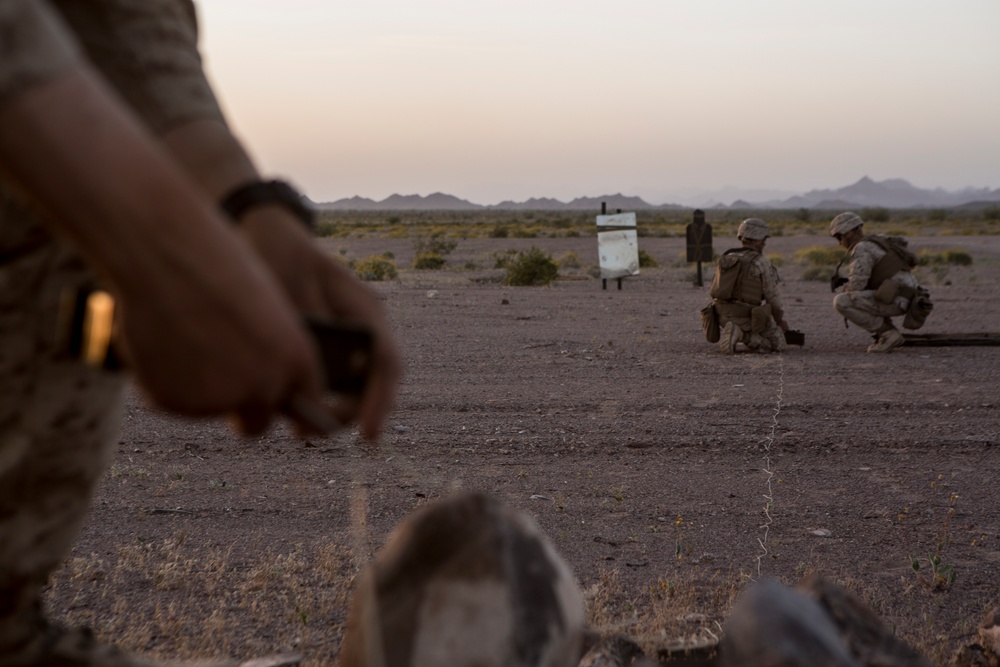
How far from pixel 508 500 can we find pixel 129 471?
99.2 inches

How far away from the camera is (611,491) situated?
618cm

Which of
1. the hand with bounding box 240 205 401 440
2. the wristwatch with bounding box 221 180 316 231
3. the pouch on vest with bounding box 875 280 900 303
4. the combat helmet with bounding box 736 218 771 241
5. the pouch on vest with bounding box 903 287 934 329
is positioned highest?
the wristwatch with bounding box 221 180 316 231

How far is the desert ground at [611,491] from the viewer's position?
428 centimetres

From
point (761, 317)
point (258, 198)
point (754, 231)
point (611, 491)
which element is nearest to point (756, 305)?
point (761, 317)

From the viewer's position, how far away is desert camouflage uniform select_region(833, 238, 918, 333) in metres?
11.8

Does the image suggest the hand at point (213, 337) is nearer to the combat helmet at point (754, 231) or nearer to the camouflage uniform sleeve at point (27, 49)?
the camouflage uniform sleeve at point (27, 49)

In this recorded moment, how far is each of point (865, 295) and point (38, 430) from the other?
11729 millimetres

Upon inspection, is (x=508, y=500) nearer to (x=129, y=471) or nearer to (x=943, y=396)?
(x=129, y=471)

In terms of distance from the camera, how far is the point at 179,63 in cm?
131

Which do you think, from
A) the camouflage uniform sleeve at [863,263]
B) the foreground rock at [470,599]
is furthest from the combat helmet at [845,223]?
the foreground rock at [470,599]

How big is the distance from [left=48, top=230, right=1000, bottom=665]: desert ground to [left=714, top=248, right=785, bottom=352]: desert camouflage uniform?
54 centimetres

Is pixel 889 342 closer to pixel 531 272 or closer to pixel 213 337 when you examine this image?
pixel 531 272

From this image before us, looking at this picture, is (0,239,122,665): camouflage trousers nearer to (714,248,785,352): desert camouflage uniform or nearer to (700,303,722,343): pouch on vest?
(714,248,785,352): desert camouflage uniform

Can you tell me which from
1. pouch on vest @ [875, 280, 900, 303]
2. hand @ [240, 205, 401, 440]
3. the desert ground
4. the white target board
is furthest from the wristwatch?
the white target board
